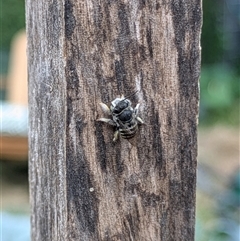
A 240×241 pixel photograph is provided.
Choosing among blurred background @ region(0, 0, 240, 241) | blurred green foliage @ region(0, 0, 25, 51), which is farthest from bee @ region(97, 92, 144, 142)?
blurred green foliage @ region(0, 0, 25, 51)

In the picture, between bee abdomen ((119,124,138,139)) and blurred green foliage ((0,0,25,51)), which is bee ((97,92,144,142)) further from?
blurred green foliage ((0,0,25,51))

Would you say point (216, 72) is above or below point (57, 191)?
above

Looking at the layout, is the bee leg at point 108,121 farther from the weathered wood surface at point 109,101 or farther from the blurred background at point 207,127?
the blurred background at point 207,127

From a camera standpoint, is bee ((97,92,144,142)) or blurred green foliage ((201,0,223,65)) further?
blurred green foliage ((201,0,223,65))

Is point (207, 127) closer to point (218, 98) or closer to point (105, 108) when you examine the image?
point (218, 98)

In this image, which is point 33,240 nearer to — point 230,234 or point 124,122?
point 124,122

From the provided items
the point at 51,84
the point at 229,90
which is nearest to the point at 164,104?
the point at 51,84
